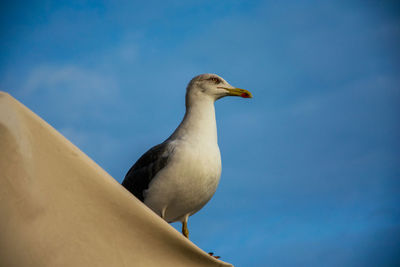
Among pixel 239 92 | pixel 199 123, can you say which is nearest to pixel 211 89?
pixel 239 92

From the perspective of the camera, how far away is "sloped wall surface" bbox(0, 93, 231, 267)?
1052 mm

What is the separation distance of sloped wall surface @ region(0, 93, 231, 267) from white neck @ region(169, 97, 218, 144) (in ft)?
5.39

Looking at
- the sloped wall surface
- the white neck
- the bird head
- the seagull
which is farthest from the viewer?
the bird head

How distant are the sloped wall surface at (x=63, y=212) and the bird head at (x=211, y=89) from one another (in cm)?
199

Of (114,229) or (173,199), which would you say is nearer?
(114,229)

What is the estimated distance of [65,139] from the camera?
47.8 inches

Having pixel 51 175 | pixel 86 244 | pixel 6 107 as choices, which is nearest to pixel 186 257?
pixel 86 244

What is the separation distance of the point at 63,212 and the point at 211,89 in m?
2.21

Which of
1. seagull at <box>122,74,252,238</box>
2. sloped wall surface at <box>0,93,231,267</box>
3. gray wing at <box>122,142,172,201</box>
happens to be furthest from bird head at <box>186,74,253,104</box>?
sloped wall surface at <box>0,93,231,267</box>

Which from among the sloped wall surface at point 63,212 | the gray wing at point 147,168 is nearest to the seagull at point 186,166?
the gray wing at point 147,168

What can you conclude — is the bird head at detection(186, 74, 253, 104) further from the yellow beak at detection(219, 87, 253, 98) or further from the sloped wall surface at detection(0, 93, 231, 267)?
the sloped wall surface at detection(0, 93, 231, 267)

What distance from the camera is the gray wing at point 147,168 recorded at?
2.95 metres

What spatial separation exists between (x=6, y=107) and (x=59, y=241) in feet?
1.21

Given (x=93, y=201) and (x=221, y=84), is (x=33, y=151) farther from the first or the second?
(x=221, y=84)
